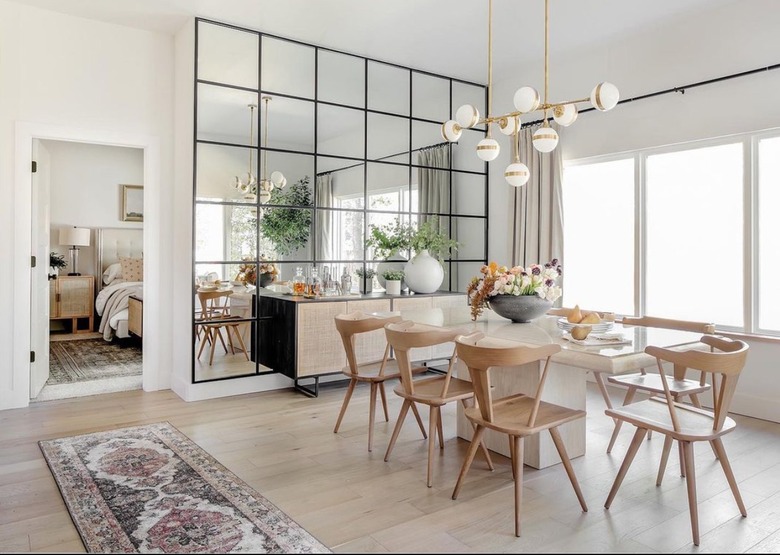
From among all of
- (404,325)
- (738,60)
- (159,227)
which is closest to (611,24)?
(738,60)

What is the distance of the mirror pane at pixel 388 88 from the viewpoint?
516cm

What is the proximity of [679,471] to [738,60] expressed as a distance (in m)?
2.92

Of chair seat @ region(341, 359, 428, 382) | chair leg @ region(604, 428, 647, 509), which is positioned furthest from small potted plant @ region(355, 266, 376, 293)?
chair leg @ region(604, 428, 647, 509)

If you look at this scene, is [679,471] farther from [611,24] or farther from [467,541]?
[611,24]

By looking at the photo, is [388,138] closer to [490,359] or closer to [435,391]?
[435,391]

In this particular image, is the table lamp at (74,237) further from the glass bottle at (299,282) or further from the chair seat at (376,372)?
the chair seat at (376,372)

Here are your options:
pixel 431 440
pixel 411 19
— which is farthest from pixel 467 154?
pixel 431 440

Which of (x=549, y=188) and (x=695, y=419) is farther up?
Result: (x=549, y=188)

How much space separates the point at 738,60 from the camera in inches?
156

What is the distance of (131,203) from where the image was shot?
8414mm

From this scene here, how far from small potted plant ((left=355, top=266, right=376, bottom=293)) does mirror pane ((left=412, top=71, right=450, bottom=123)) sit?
63.3 inches

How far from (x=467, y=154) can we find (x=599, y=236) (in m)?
1.65

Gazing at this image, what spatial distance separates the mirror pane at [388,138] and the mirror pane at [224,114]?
1102 mm

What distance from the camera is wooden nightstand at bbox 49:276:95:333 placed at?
7613 mm
